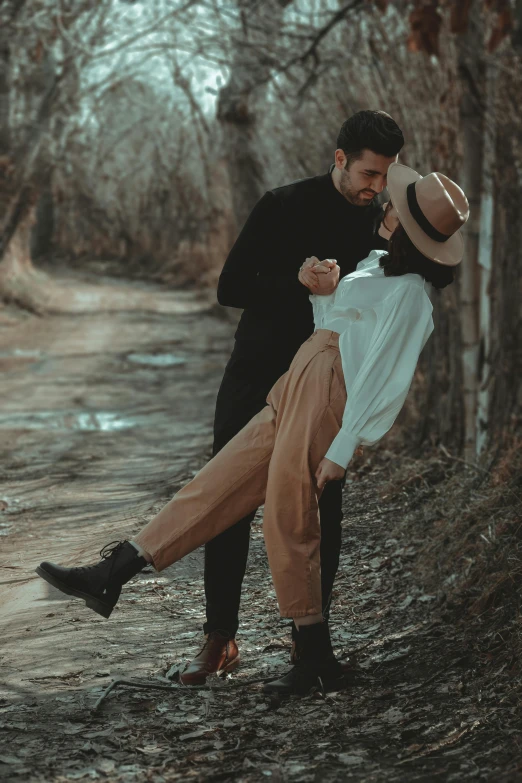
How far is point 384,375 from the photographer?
11.3 ft

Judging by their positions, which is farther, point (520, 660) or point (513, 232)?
point (513, 232)

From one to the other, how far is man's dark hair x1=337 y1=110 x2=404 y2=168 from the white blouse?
0.46m

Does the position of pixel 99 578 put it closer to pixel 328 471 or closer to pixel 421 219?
pixel 328 471

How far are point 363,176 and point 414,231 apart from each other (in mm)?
404

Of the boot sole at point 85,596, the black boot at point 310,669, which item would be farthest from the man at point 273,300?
the boot sole at point 85,596

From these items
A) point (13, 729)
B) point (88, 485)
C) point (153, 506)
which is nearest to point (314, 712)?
point (13, 729)

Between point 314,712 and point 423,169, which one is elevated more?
point 423,169

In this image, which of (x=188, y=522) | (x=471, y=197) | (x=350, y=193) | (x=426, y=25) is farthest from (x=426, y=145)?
(x=188, y=522)

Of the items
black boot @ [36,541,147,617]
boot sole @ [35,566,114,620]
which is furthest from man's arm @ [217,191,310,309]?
boot sole @ [35,566,114,620]

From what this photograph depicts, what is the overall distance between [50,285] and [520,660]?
23.3 m

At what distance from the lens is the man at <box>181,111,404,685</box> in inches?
151

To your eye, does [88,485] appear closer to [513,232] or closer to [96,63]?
[513,232]

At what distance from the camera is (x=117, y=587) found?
362 centimetres

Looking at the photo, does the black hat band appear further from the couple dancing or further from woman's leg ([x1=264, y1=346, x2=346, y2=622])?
woman's leg ([x1=264, y1=346, x2=346, y2=622])
